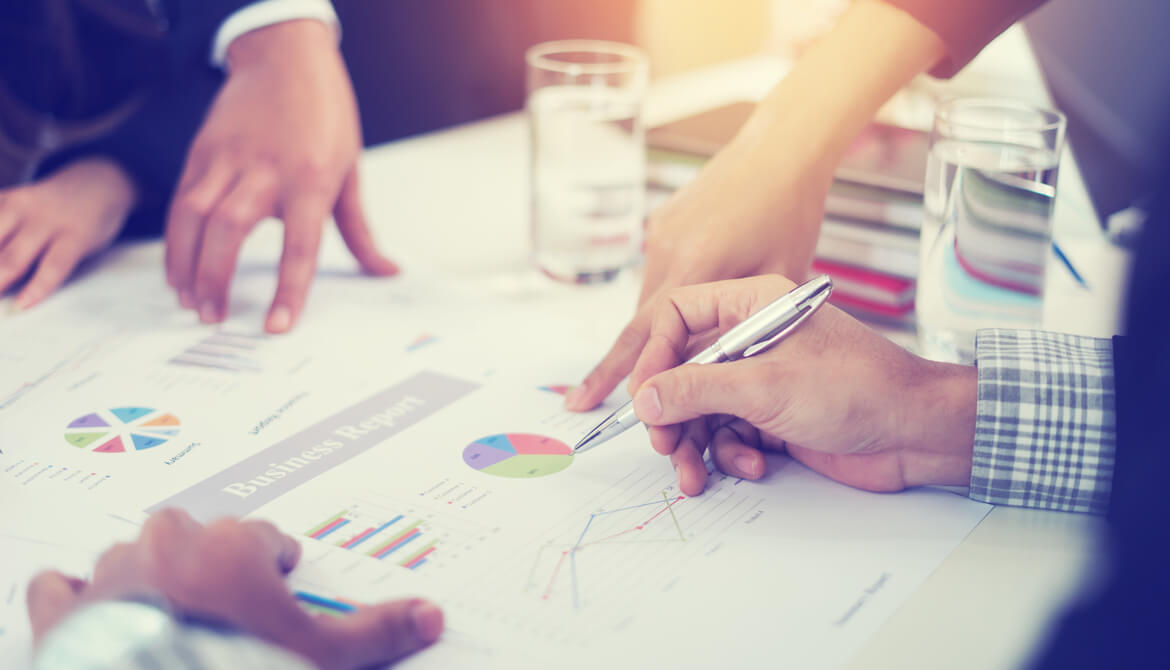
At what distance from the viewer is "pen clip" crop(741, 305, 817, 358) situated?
2.15 ft

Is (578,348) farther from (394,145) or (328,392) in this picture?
(394,145)

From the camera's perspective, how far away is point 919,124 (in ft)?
4.71

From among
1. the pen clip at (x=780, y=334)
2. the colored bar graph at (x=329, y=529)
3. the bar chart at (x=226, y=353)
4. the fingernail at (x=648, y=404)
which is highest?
the pen clip at (x=780, y=334)

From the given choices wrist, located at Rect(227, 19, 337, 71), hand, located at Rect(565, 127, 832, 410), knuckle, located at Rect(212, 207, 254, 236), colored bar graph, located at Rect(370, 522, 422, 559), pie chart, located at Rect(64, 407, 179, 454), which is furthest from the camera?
wrist, located at Rect(227, 19, 337, 71)

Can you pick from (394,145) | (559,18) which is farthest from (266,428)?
(559,18)

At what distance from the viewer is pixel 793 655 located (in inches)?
19.6

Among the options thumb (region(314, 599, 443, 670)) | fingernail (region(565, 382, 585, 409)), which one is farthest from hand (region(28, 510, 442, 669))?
fingernail (region(565, 382, 585, 409))

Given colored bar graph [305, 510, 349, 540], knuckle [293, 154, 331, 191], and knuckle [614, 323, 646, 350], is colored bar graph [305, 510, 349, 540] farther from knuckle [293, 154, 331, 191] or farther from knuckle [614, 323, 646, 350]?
knuckle [293, 154, 331, 191]

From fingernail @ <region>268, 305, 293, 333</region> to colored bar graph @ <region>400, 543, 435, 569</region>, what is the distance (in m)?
0.37

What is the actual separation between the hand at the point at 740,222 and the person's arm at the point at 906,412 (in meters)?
0.15

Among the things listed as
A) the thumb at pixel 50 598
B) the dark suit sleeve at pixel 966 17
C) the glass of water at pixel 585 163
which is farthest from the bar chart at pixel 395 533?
the dark suit sleeve at pixel 966 17

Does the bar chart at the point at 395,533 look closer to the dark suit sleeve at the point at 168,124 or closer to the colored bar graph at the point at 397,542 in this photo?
the colored bar graph at the point at 397,542

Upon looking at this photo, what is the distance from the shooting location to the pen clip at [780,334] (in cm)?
65

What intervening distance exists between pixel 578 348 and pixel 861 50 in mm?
358
